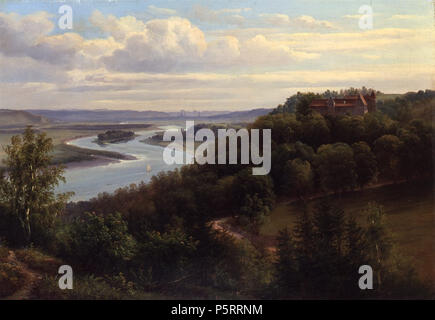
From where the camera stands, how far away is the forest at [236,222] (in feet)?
28.3

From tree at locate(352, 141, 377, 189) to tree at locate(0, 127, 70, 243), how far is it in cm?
681

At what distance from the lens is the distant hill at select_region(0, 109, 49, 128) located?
31.4 ft

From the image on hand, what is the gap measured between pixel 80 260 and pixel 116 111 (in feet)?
11.9

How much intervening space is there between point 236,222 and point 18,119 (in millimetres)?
5739

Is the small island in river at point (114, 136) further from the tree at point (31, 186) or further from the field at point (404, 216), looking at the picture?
the field at point (404, 216)

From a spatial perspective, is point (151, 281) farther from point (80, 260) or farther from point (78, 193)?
point (78, 193)

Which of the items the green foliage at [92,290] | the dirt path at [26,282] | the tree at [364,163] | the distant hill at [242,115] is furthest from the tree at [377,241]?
the dirt path at [26,282]

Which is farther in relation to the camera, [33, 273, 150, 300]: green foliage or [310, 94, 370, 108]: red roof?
[310, 94, 370, 108]: red roof

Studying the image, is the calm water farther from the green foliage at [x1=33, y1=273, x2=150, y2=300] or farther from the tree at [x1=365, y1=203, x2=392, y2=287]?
the tree at [x1=365, y1=203, x2=392, y2=287]

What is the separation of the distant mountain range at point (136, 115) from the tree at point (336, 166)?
5.61 ft

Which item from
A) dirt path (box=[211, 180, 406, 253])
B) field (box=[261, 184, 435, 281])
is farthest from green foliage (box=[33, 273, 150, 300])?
field (box=[261, 184, 435, 281])

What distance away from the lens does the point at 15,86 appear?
32.0 ft

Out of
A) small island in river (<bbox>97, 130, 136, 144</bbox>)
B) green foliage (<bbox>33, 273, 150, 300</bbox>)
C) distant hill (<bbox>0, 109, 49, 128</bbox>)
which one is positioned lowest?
green foliage (<bbox>33, 273, 150, 300</bbox>)
